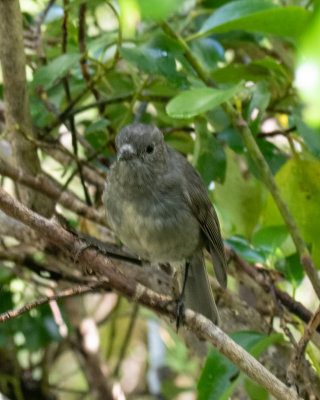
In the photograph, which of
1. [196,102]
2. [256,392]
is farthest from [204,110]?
[256,392]

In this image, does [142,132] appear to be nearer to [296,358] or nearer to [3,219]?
[3,219]

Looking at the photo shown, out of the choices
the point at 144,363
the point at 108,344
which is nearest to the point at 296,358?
the point at 108,344

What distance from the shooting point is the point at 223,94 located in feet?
4.23

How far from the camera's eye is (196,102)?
4.20 ft

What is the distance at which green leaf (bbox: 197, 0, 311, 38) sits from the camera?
135 centimetres

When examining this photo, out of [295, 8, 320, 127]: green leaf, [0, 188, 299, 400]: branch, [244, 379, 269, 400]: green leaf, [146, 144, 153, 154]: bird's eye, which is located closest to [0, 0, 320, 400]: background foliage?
[244, 379, 269, 400]: green leaf

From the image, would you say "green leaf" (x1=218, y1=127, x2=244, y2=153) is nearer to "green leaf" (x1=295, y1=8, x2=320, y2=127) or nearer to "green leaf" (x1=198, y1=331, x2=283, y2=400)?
"green leaf" (x1=198, y1=331, x2=283, y2=400)

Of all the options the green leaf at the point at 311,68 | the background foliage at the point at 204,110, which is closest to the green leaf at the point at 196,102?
the background foliage at the point at 204,110

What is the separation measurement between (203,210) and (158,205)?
0.14 m

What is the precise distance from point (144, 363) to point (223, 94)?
1903mm

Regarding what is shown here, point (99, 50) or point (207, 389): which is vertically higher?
point (99, 50)

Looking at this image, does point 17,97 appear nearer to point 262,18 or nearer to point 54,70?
point 54,70

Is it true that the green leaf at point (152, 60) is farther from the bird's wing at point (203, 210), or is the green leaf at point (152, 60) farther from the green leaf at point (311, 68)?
the green leaf at point (311, 68)

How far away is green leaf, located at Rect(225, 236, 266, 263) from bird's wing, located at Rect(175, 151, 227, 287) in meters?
0.03
